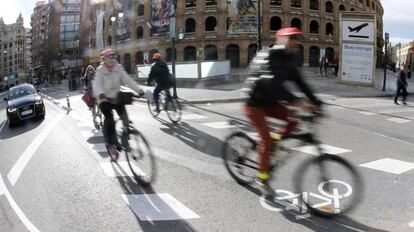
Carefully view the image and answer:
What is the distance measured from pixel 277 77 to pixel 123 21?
58.6 metres

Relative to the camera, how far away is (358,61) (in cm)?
2259

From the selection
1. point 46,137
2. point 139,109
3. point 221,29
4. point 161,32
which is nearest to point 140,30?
point 161,32

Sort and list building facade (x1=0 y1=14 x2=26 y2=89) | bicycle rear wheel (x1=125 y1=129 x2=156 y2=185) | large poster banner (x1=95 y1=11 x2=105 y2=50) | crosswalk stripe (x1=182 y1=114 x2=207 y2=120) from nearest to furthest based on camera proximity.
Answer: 1. bicycle rear wheel (x1=125 y1=129 x2=156 y2=185)
2. crosswalk stripe (x1=182 y1=114 x2=207 y2=120)
3. large poster banner (x1=95 y1=11 x2=105 y2=50)
4. building facade (x1=0 y1=14 x2=26 y2=89)

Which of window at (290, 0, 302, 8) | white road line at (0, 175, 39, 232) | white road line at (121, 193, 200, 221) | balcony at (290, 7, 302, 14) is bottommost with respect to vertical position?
white road line at (0, 175, 39, 232)

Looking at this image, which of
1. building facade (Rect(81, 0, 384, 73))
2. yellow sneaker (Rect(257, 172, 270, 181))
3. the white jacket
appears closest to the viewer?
yellow sneaker (Rect(257, 172, 270, 181))

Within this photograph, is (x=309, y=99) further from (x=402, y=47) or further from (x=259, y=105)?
(x=402, y=47)

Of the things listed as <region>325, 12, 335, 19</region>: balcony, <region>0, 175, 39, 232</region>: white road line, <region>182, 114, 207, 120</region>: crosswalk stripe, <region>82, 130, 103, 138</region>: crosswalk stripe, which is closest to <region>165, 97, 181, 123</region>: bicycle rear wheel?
<region>182, 114, 207, 120</region>: crosswalk stripe

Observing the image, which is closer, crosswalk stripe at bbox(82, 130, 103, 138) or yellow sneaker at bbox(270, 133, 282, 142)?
yellow sneaker at bbox(270, 133, 282, 142)

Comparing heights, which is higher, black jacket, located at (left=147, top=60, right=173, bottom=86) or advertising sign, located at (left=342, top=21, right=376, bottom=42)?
advertising sign, located at (left=342, top=21, right=376, bottom=42)

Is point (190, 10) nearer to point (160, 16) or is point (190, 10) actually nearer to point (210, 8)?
point (210, 8)

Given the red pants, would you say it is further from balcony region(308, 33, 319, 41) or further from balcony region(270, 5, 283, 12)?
balcony region(308, 33, 319, 41)

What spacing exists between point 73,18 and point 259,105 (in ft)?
358

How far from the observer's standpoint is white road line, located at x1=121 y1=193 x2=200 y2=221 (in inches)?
194

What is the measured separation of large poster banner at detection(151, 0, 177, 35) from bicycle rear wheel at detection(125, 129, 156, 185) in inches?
1782
